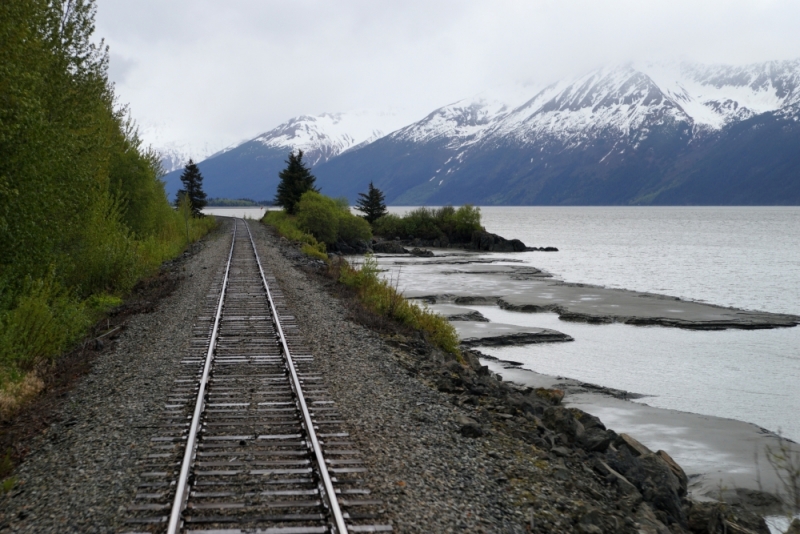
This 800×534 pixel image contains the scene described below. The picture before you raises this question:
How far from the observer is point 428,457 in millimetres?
7734

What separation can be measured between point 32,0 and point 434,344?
12.1 meters

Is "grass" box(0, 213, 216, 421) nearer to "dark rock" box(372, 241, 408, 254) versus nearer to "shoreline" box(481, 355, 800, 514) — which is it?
"shoreline" box(481, 355, 800, 514)

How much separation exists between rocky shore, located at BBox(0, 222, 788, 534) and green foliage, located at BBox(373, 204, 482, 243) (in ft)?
244

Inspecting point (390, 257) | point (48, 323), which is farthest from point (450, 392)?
point (390, 257)

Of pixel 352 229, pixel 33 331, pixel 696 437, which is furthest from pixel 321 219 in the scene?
pixel 696 437

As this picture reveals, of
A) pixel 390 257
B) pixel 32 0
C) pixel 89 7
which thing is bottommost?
pixel 390 257

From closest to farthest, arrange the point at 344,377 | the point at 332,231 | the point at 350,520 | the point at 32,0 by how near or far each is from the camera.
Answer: the point at 350,520, the point at 344,377, the point at 32,0, the point at 332,231

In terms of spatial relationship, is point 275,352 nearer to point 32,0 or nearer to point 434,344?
point 434,344

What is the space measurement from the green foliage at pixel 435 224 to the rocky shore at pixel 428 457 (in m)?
74.2

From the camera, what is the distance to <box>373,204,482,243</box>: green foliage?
8762 centimetres

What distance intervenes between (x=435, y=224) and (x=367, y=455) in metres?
84.6

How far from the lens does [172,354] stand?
12578 mm

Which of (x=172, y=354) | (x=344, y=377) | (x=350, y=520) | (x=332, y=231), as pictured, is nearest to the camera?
(x=350, y=520)

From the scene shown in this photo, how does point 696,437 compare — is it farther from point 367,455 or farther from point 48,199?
point 48,199
